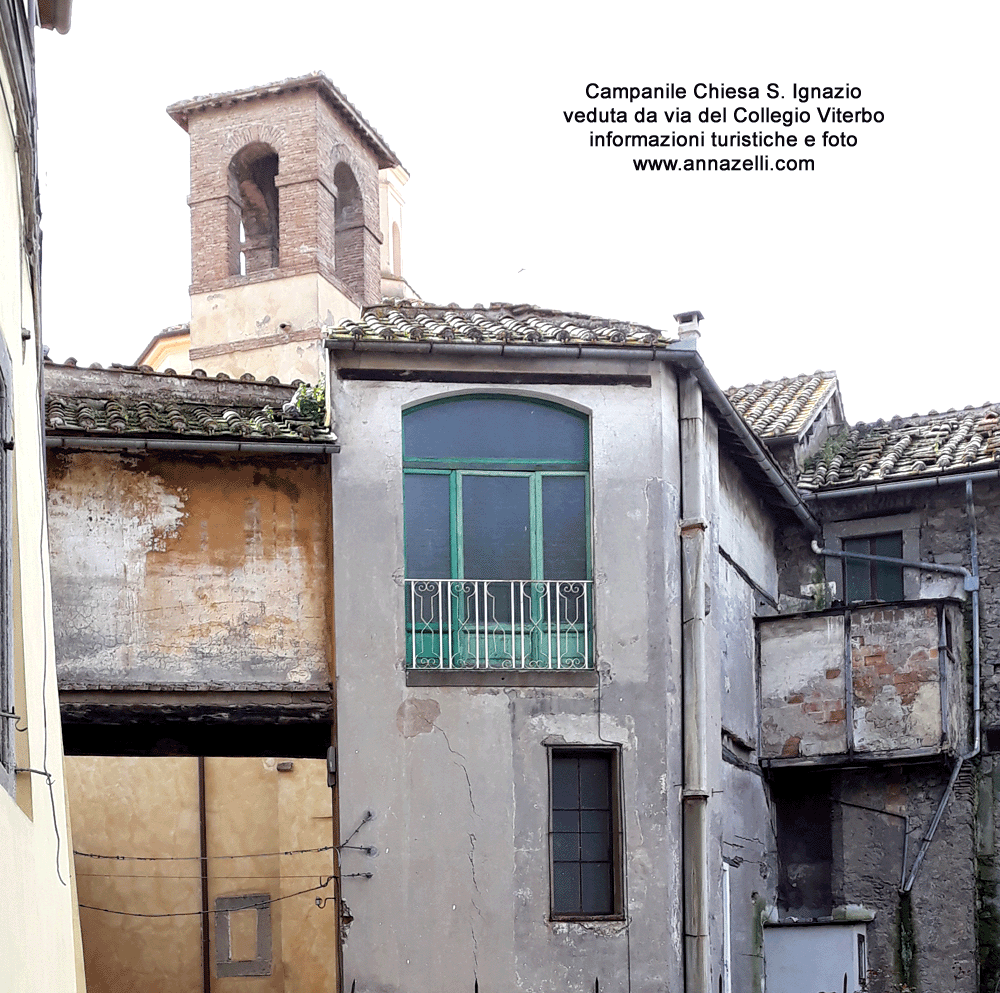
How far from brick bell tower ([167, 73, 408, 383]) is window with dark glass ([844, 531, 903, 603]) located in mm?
10120

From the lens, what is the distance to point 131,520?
14508mm

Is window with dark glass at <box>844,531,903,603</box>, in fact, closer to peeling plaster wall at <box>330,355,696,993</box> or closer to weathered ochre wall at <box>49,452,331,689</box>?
peeling plaster wall at <box>330,355,696,993</box>

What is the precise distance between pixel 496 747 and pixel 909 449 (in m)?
7.43

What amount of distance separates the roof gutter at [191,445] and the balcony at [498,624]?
1.50 meters

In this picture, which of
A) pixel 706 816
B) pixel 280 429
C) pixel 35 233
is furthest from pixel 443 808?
pixel 35 233

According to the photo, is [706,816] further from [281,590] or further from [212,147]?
[212,147]

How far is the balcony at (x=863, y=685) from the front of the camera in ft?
55.4

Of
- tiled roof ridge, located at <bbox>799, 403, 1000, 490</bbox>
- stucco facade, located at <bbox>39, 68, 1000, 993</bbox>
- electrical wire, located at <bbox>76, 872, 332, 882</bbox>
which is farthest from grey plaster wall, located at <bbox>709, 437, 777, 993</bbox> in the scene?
electrical wire, located at <bbox>76, 872, 332, 882</bbox>

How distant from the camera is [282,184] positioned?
88.8 ft

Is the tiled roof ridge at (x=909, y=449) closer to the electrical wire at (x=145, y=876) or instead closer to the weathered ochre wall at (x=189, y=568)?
the weathered ochre wall at (x=189, y=568)

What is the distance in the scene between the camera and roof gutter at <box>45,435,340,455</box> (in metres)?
14.2

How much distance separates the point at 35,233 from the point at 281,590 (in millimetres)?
5881

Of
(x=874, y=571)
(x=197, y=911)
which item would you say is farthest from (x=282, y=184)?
(x=874, y=571)

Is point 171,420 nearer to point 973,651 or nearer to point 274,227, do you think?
point 973,651
